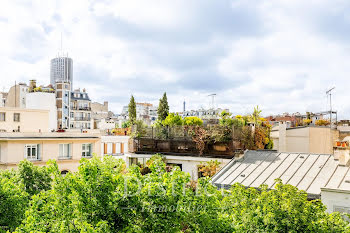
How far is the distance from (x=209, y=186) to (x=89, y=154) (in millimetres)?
25366

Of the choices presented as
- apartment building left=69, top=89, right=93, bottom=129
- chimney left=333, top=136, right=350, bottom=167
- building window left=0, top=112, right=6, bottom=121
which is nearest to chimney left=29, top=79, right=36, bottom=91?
apartment building left=69, top=89, right=93, bottom=129

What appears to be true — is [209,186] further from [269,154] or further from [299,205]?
[269,154]

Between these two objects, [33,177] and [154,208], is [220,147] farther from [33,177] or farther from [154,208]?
[154,208]

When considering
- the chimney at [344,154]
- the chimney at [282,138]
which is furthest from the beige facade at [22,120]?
the chimney at [344,154]

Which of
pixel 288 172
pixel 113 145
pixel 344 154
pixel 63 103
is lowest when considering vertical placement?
pixel 113 145

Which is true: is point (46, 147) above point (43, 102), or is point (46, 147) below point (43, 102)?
below

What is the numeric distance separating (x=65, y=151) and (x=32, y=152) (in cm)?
296

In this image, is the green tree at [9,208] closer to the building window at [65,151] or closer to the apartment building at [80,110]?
the building window at [65,151]

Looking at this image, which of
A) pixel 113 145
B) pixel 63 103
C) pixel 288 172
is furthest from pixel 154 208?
pixel 63 103

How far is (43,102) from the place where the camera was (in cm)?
5722

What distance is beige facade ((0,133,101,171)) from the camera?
25656 millimetres

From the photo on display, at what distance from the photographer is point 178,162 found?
1964 centimetres

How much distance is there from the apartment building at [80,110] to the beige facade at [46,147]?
44643 mm

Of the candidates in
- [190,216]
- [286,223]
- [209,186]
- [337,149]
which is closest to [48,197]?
[190,216]
